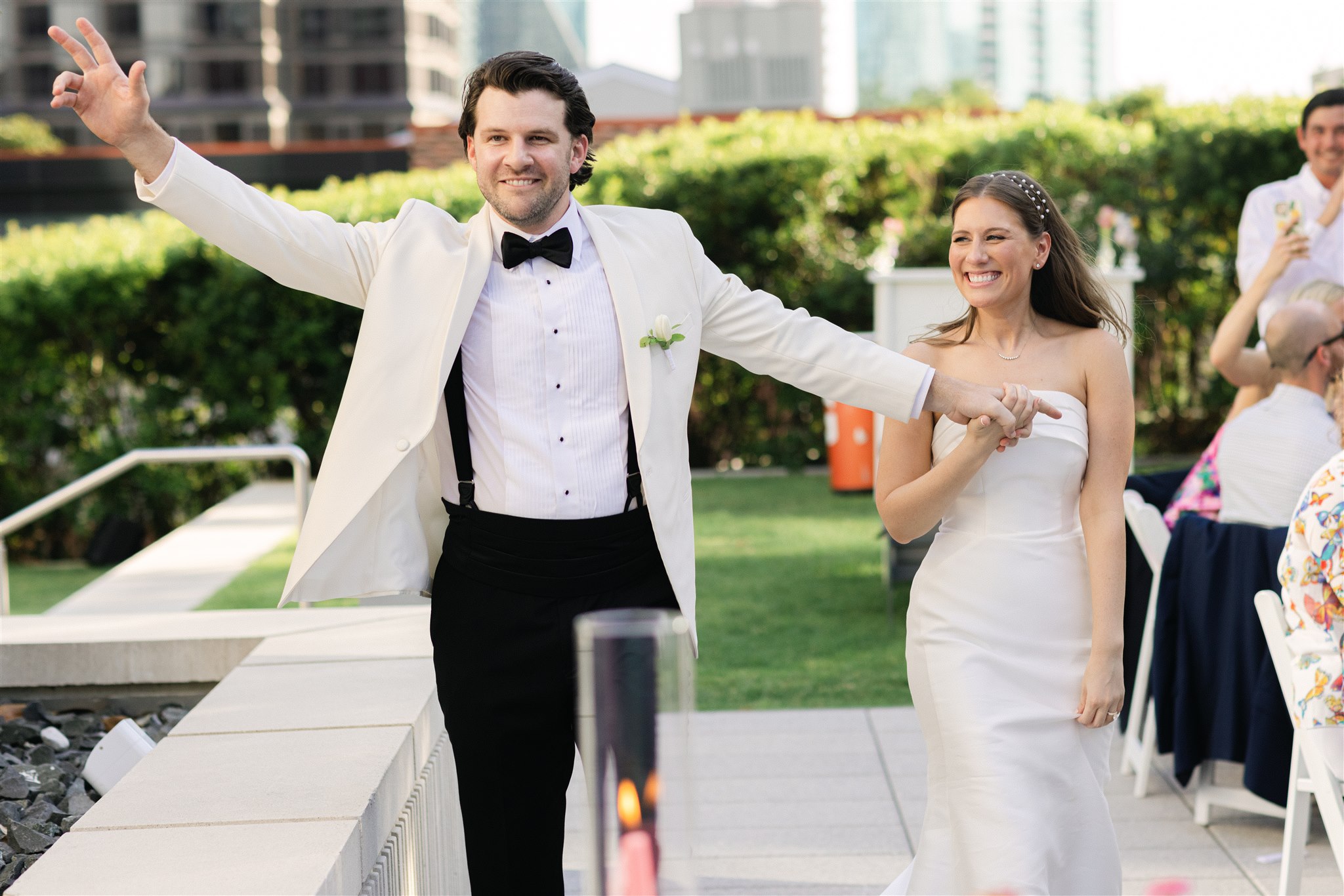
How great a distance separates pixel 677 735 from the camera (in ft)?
5.04

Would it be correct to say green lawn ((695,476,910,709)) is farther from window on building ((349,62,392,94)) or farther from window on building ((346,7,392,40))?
window on building ((346,7,392,40))

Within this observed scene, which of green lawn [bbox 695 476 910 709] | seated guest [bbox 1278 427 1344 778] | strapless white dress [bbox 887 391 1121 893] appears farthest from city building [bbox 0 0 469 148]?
seated guest [bbox 1278 427 1344 778]

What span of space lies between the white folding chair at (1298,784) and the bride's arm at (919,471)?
789 millimetres

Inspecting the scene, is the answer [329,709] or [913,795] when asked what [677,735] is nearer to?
[329,709]

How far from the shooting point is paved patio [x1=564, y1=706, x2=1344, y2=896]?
3938 millimetres

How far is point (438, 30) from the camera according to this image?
109m

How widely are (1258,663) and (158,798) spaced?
310 centimetres

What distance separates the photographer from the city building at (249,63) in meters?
91.5

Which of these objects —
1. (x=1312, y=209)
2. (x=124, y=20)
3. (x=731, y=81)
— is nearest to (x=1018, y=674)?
(x=1312, y=209)

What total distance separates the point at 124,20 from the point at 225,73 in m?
7.02

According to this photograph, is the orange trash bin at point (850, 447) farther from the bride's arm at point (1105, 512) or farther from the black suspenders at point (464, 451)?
the black suspenders at point (464, 451)

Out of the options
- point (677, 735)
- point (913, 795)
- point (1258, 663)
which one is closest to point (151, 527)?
point (913, 795)

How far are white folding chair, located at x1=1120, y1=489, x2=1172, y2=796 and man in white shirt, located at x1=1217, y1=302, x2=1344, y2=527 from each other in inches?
8.4

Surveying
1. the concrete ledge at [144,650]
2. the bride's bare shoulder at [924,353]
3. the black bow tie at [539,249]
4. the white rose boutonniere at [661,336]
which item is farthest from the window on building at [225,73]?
the white rose boutonniere at [661,336]
